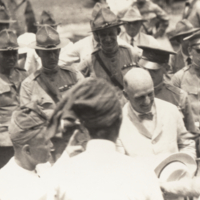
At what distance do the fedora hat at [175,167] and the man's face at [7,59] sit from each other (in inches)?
130

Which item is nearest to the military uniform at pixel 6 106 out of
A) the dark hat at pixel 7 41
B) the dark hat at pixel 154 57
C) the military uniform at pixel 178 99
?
the dark hat at pixel 7 41

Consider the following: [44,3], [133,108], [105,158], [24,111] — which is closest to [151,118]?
[133,108]

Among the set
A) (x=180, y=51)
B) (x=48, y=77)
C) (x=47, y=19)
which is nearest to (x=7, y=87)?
(x=48, y=77)

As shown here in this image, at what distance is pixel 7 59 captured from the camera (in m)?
7.14

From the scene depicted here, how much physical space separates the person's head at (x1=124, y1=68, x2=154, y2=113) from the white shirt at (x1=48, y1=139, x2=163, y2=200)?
6.19ft

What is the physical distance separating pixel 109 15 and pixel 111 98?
4.31 m

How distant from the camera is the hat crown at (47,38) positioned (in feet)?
21.8

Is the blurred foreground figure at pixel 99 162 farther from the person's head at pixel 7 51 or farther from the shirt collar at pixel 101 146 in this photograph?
the person's head at pixel 7 51

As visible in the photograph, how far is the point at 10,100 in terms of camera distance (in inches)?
279

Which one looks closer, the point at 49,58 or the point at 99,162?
the point at 99,162

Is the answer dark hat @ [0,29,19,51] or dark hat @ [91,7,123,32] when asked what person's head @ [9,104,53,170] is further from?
dark hat @ [91,7,123,32]

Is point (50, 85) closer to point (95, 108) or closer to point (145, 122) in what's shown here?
point (145, 122)

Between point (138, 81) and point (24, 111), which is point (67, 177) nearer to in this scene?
point (24, 111)

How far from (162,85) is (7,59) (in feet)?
7.03
